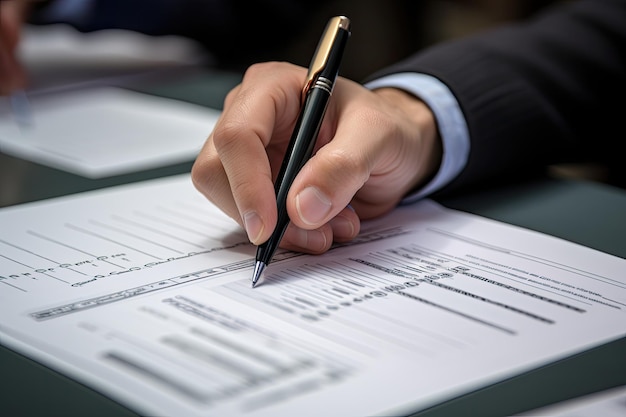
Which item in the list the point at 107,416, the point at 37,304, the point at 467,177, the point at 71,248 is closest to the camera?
the point at 107,416

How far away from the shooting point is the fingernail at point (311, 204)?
577mm

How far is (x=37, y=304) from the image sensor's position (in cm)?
52

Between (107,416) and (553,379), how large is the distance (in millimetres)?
229

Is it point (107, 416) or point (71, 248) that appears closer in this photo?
point (107, 416)

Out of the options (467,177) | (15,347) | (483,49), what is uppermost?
(483,49)

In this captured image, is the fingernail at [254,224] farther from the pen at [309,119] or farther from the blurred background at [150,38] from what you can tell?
the blurred background at [150,38]

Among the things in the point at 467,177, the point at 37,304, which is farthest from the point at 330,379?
the point at 467,177

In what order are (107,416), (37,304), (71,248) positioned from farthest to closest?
1. (71,248)
2. (37,304)
3. (107,416)

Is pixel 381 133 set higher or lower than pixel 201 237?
higher

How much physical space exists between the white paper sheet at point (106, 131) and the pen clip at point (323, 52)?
0.89 feet

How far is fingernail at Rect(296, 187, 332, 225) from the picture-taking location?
0.58 m

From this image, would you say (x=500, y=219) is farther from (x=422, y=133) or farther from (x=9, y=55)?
(x=9, y=55)

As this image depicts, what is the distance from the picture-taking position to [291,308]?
514 mm

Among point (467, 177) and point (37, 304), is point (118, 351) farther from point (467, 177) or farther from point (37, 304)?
point (467, 177)
